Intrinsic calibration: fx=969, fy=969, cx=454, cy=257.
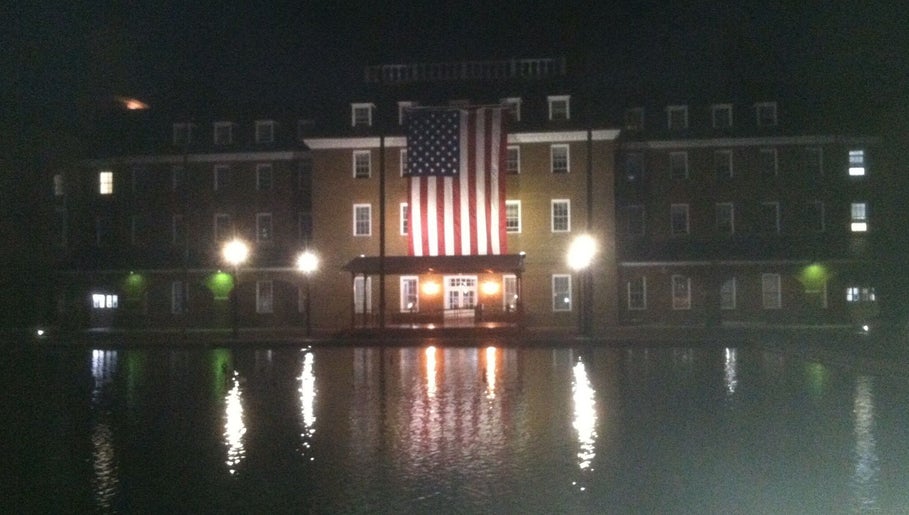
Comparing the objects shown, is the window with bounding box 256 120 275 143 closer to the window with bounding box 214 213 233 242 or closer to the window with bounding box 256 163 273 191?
the window with bounding box 256 163 273 191

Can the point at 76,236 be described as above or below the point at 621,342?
above

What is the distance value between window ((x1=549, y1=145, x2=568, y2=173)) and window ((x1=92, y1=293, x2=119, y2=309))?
2495cm

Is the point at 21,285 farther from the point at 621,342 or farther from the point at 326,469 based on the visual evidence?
the point at 326,469

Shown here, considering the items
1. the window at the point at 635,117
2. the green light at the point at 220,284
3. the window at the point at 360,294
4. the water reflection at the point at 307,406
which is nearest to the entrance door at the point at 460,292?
the window at the point at 360,294

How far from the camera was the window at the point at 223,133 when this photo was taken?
53688 millimetres

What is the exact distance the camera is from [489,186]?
142 ft

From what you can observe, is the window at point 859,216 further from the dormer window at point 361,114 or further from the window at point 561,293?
the dormer window at point 361,114

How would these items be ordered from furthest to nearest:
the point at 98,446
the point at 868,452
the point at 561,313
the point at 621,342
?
1. the point at 561,313
2. the point at 621,342
3. the point at 98,446
4. the point at 868,452

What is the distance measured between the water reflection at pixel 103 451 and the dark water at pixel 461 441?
0.13ft

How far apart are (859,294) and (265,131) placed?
107ft

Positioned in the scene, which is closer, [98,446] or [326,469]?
[326,469]

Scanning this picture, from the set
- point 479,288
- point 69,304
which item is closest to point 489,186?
point 479,288

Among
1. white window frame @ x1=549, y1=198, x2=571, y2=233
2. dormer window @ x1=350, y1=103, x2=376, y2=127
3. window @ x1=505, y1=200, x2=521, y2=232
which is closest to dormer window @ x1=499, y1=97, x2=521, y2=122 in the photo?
window @ x1=505, y1=200, x2=521, y2=232

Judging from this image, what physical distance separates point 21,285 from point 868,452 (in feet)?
173
